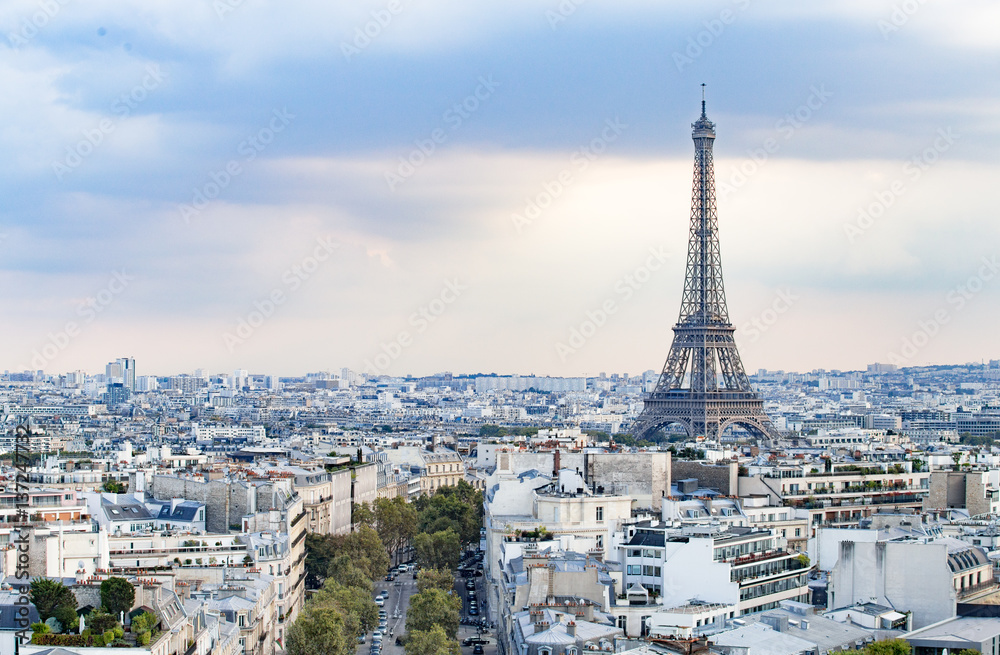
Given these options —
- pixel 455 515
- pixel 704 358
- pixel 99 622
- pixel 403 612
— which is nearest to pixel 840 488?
pixel 455 515

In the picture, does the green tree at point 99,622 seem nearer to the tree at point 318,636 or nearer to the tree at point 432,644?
the tree at point 318,636

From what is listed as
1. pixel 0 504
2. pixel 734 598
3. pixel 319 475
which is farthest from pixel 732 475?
pixel 0 504

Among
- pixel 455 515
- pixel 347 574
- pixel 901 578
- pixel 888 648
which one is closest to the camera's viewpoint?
pixel 888 648

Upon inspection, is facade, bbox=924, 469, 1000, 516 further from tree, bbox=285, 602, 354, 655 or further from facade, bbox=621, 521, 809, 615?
tree, bbox=285, 602, 354, 655

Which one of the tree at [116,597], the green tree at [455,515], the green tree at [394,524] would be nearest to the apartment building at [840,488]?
the green tree at [455,515]

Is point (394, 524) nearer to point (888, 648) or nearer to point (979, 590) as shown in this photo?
point (979, 590)

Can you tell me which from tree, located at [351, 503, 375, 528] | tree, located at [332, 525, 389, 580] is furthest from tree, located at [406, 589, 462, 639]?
tree, located at [351, 503, 375, 528]

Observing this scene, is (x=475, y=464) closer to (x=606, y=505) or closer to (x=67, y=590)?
(x=606, y=505)
